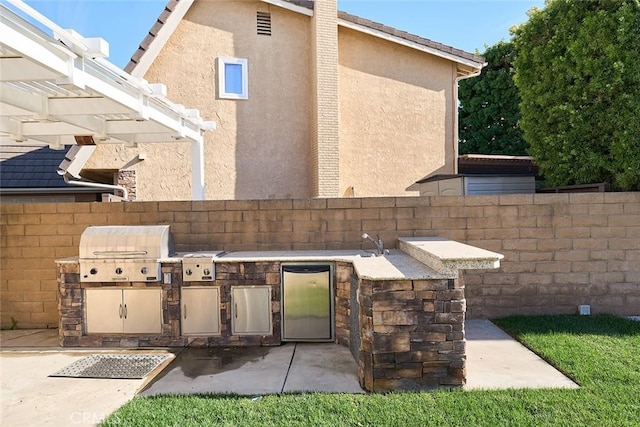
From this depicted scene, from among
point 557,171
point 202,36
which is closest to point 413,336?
point 557,171

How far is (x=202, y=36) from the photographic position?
9.32 meters

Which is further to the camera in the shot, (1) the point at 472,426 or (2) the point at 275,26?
(2) the point at 275,26

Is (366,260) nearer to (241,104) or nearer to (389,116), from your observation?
(241,104)

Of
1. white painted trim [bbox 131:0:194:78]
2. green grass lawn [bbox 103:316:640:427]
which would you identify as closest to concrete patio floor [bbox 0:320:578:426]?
green grass lawn [bbox 103:316:640:427]

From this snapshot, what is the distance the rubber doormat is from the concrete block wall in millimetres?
1860

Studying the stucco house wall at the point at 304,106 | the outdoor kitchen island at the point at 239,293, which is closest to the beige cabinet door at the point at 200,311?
the outdoor kitchen island at the point at 239,293

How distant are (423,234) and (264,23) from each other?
6.46 meters

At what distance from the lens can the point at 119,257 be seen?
545 centimetres

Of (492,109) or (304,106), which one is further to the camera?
(492,109)

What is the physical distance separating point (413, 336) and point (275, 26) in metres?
8.25

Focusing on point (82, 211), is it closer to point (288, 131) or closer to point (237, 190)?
point (237, 190)

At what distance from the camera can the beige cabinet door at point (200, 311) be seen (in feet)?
18.0

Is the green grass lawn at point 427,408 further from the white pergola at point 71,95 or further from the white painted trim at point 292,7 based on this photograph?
the white painted trim at point 292,7

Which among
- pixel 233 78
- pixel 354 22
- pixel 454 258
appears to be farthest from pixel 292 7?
pixel 454 258
